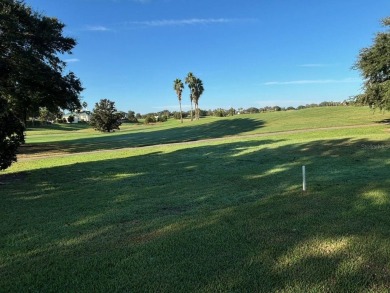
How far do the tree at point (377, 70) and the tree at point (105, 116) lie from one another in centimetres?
3151

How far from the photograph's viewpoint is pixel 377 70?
27922 mm

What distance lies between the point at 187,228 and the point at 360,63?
2830cm

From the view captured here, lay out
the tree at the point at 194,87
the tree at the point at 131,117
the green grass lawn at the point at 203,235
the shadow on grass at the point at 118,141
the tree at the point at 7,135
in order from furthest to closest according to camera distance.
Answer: the tree at the point at 131,117 < the tree at the point at 194,87 < the shadow on grass at the point at 118,141 < the tree at the point at 7,135 < the green grass lawn at the point at 203,235

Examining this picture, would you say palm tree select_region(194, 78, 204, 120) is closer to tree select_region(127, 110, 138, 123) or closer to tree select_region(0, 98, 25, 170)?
tree select_region(127, 110, 138, 123)

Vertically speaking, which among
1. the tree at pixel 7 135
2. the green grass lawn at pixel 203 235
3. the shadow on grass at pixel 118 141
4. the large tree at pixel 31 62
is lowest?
the shadow on grass at pixel 118 141

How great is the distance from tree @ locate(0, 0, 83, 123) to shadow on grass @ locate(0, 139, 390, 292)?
39.0 ft

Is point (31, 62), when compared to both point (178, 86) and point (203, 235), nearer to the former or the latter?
point (203, 235)

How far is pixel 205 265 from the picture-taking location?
3.94 m

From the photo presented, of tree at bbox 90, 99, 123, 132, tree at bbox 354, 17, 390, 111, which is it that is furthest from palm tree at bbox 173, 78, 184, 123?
tree at bbox 354, 17, 390, 111

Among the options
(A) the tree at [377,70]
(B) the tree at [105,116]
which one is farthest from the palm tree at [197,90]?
(A) the tree at [377,70]

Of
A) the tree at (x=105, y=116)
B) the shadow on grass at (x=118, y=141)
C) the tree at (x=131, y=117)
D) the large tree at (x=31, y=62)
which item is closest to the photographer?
the large tree at (x=31, y=62)

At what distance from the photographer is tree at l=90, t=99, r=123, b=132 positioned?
49156 mm

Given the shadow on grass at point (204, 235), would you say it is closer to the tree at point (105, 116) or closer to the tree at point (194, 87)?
the tree at point (105, 116)

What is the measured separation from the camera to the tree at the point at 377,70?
26.9 meters
